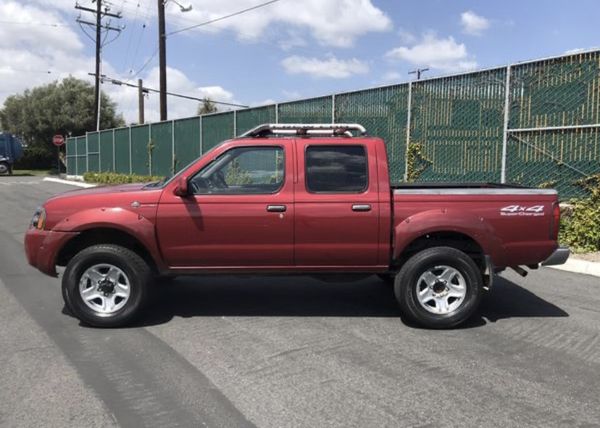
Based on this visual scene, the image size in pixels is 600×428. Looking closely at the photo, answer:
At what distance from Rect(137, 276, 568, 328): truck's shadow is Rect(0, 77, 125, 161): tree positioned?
158ft

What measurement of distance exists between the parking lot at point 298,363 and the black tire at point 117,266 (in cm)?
14

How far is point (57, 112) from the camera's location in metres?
51.6

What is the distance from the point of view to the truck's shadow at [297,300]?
18.9 feet

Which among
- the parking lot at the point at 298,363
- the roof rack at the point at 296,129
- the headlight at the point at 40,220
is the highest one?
the roof rack at the point at 296,129

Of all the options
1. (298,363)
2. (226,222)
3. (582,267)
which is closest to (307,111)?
(582,267)

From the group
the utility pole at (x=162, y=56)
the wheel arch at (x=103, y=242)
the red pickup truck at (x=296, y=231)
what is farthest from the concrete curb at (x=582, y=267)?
the utility pole at (x=162, y=56)

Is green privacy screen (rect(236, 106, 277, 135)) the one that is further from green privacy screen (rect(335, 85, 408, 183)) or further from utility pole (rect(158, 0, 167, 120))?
utility pole (rect(158, 0, 167, 120))

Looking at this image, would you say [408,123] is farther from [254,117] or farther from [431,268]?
[431,268]

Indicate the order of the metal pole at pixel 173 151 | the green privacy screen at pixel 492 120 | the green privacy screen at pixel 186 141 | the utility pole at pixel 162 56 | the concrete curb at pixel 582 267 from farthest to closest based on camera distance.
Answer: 1. the utility pole at pixel 162 56
2. the metal pole at pixel 173 151
3. the green privacy screen at pixel 186 141
4. the green privacy screen at pixel 492 120
5. the concrete curb at pixel 582 267

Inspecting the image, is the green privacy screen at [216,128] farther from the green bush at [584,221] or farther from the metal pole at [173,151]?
the green bush at [584,221]

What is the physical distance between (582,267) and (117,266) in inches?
247

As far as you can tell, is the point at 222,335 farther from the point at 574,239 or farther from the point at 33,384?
the point at 574,239

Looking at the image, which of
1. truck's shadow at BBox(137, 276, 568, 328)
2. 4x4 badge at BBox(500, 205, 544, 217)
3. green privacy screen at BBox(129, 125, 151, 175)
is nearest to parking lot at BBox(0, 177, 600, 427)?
truck's shadow at BBox(137, 276, 568, 328)

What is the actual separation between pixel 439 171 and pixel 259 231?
6828 millimetres
